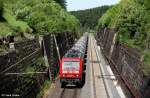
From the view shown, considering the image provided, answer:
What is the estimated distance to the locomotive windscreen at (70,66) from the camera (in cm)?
3747

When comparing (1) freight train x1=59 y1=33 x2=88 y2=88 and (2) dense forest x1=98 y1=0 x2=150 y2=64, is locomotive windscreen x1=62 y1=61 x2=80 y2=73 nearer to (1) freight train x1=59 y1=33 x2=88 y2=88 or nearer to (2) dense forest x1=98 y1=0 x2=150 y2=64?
(1) freight train x1=59 y1=33 x2=88 y2=88

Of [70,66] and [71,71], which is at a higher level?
[70,66]

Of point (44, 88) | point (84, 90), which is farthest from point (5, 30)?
point (84, 90)

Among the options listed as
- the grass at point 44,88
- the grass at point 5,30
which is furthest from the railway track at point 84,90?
the grass at point 5,30

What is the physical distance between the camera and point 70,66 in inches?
1483

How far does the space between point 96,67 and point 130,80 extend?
21521 mm

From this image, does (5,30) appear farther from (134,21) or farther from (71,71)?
(134,21)

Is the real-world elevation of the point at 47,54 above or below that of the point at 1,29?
below

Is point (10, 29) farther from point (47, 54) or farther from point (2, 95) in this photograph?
point (2, 95)

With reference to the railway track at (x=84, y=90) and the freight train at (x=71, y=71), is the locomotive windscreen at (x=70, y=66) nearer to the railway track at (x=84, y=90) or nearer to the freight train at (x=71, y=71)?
the freight train at (x=71, y=71)

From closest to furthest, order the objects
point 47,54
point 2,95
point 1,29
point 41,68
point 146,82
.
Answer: point 2,95 < point 146,82 < point 1,29 < point 41,68 < point 47,54

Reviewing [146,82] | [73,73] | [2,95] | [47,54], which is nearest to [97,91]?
[73,73]

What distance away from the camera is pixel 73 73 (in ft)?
123

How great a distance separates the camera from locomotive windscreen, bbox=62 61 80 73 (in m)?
37.5
